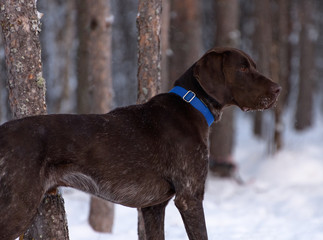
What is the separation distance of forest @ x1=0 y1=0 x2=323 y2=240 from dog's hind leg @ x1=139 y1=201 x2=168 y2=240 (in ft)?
4.33

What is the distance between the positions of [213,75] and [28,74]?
5.39 feet

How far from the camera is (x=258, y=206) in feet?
28.3

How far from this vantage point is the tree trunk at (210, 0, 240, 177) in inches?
455

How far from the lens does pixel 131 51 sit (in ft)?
88.3

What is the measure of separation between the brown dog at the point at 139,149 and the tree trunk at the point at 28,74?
60 centimetres

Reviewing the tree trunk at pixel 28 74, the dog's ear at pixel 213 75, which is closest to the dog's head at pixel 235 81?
the dog's ear at pixel 213 75

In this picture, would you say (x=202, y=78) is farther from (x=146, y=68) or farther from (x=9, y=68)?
(x=9, y=68)

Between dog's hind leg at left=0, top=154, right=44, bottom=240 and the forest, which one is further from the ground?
the forest

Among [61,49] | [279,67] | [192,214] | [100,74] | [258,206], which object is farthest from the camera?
[61,49]

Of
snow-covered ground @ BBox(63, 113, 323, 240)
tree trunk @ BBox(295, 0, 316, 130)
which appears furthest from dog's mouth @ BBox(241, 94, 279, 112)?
tree trunk @ BBox(295, 0, 316, 130)

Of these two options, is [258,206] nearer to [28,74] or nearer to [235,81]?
[235,81]

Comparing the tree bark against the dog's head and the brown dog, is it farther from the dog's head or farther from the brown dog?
the dog's head

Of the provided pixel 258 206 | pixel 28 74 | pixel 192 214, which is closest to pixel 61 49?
pixel 258 206

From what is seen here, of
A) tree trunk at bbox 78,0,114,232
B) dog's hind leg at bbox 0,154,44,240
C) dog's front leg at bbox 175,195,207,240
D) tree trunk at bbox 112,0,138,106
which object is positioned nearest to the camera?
dog's hind leg at bbox 0,154,44,240
